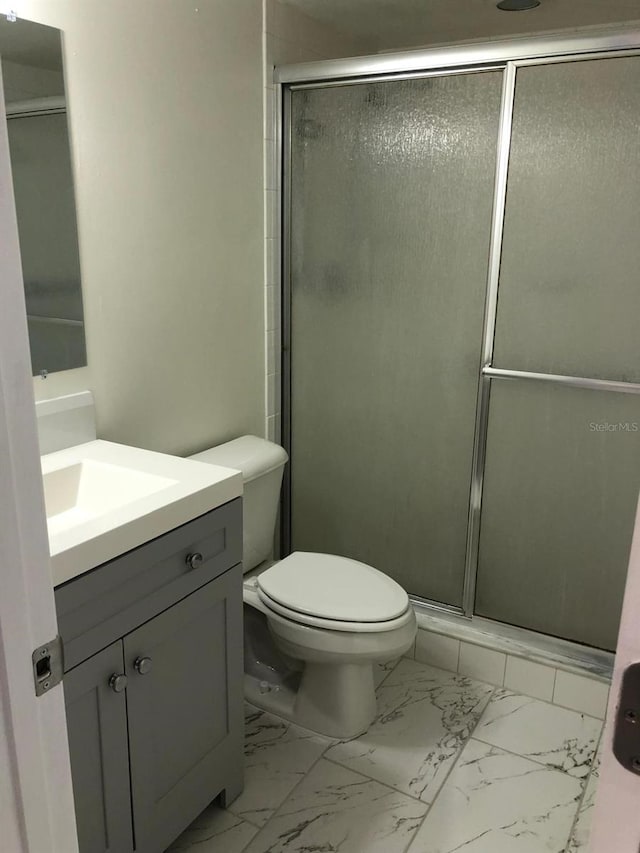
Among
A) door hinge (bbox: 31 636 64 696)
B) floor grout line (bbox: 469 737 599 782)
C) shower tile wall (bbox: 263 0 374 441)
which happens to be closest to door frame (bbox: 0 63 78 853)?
door hinge (bbox: 31 636 64 696)

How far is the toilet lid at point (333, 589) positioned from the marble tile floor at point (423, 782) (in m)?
Result: 0.40

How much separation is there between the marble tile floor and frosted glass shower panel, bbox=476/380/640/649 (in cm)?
29

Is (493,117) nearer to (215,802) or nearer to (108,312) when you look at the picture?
(108,312)

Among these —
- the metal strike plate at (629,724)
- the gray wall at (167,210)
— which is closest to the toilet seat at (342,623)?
the gray wall at (167,210)

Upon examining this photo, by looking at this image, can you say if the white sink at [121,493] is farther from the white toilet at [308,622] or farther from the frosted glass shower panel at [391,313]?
the frosted glass shower panel at [391,313]

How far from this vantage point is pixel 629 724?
50cm

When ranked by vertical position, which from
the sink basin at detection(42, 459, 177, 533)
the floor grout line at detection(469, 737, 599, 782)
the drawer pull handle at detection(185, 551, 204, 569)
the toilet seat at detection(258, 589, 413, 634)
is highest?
the sink basin at detection(42, 459, 177, 533)

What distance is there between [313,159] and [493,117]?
0.60m

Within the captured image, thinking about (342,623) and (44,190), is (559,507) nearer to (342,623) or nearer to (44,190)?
(342,623)

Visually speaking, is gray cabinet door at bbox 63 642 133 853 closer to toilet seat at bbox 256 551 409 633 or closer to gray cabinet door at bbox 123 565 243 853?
gray cabinet door at bbox 123 565 243 853

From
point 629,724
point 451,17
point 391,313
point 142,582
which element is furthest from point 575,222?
point 629,724

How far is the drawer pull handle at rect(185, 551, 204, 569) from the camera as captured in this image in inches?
56.8

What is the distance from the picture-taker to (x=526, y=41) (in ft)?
6.10

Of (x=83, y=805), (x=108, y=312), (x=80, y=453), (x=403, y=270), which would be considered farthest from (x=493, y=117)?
(x=83, y=805)
